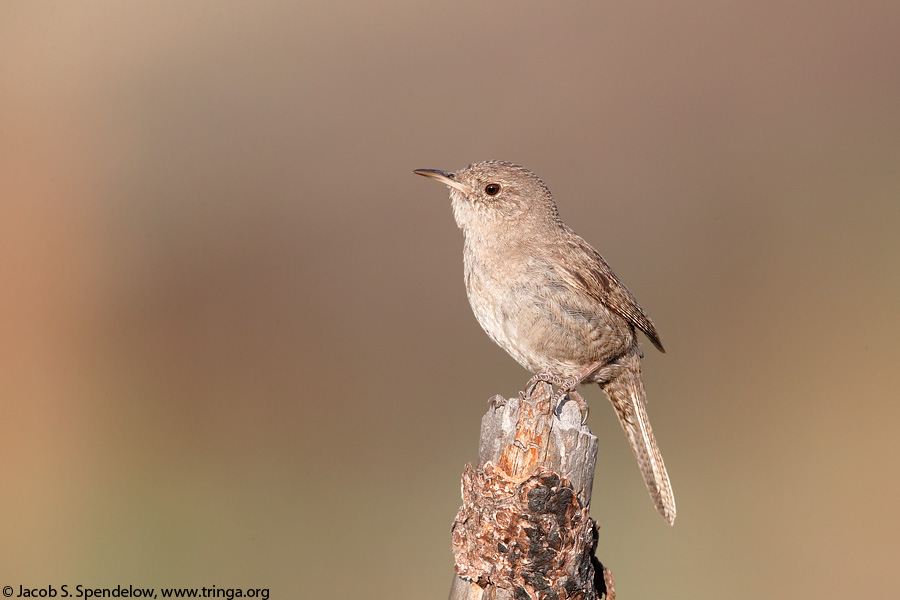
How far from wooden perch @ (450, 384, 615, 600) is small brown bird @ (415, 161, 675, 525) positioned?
106 cm

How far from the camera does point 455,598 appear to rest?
3230mm

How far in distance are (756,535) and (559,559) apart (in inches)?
189

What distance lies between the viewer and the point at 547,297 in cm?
468

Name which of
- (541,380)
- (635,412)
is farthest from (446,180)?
(541,380)

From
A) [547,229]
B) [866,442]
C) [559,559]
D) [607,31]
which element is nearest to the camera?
[559,559]

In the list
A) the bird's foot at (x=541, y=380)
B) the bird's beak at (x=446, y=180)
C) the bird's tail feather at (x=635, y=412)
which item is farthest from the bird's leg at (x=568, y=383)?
the bird's beak at (x=446, y=180)

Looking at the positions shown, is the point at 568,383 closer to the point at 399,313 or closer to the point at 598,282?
the point at 598,282

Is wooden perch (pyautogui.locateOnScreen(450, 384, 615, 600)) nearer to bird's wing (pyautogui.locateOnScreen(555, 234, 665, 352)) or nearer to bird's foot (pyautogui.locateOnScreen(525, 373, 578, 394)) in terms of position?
bird's foot (pyautogui.locateOnScreen(525, 373, 578, 394))

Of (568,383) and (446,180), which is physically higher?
(446,180)

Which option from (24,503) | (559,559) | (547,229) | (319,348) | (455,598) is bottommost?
(24,503)

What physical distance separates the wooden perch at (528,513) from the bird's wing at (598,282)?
152 cm

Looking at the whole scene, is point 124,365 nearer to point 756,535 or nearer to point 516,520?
point 756,535

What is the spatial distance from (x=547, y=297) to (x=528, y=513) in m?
1.72

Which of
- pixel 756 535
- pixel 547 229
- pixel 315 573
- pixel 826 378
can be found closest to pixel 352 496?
pixel 315 573
